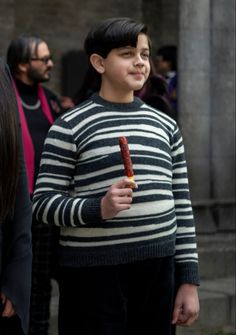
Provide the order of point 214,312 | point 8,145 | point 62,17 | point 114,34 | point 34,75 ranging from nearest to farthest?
1. point 8,145
2. point 114,34
3. point 34,75
4. point 214,312
5. point 62,17

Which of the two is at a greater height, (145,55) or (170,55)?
(170,55)

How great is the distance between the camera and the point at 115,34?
395cm

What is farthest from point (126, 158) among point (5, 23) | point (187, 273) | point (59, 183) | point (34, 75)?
point (5, 23)

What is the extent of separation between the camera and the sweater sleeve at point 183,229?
4.03m

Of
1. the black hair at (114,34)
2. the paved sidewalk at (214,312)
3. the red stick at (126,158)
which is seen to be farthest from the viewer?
the paved sidewalk at (214,312)

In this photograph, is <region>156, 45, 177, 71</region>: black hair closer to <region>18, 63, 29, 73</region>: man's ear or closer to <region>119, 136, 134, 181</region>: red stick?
<region>18, 63, 29, 73</region>: man's ear

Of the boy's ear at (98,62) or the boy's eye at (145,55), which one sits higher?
the boy's eye at (145,55)

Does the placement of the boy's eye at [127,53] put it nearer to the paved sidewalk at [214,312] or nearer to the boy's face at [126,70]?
the boy's face at [126,70]

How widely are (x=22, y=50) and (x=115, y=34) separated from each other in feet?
7.67

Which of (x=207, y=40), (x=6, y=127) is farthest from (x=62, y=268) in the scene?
(x=207, y=40)

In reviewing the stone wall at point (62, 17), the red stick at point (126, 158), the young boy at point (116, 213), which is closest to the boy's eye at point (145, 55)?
the young boy at point (116, 213)

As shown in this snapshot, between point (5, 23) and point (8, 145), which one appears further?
point (5, 23)

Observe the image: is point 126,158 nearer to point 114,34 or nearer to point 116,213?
point 116,213

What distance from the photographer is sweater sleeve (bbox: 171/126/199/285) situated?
13.2ft
